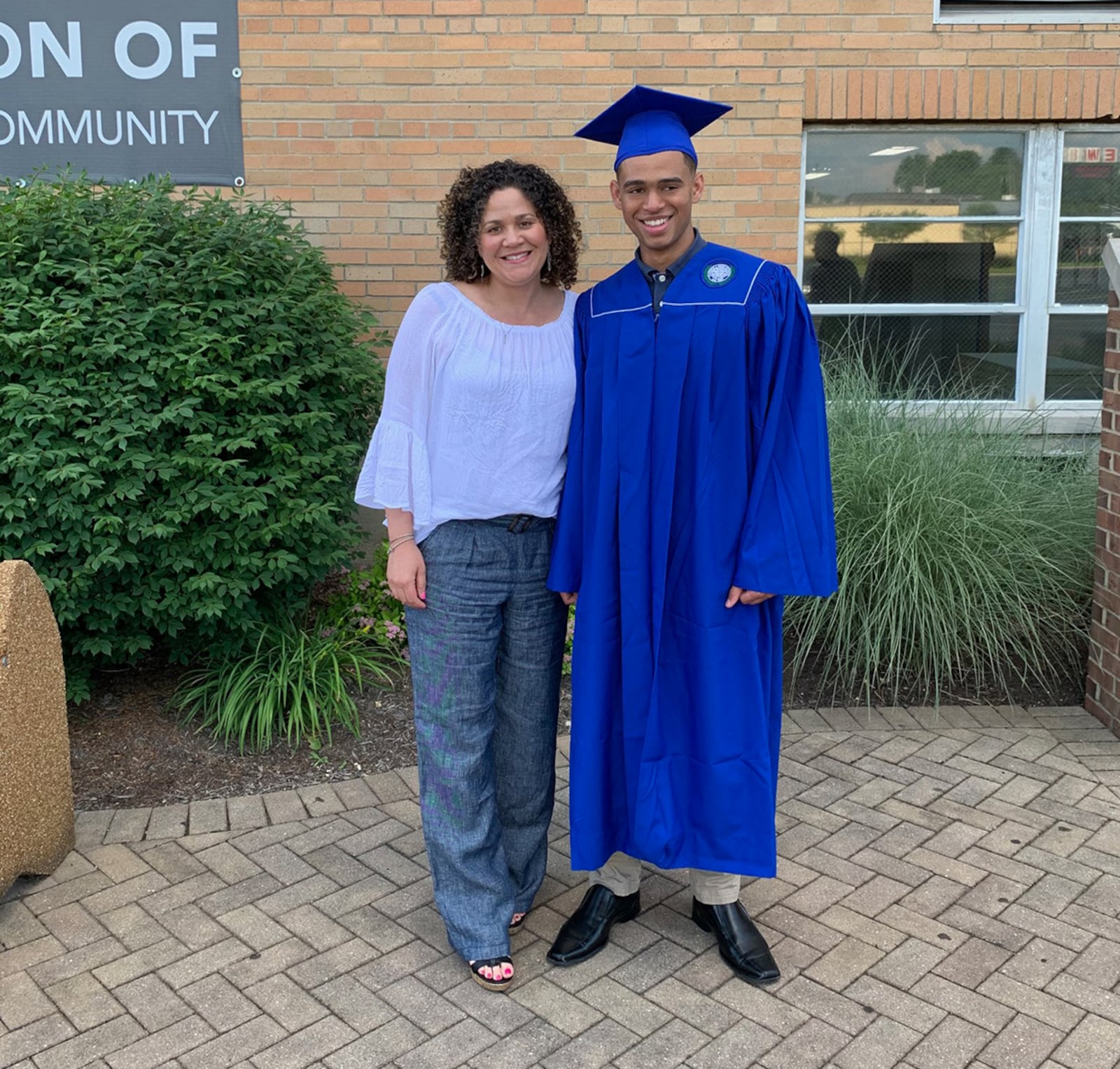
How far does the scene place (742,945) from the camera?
9.51ft

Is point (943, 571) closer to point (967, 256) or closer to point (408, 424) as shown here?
point (967, 256)

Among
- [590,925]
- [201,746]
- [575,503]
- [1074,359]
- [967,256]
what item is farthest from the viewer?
[1074,359]

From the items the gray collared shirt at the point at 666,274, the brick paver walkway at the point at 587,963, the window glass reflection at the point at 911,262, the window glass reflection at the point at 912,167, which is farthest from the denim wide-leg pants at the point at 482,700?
the window glass reflection at the point at 912,167

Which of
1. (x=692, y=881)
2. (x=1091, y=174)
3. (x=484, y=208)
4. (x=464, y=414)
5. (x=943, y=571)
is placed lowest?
(x=692, y=881)

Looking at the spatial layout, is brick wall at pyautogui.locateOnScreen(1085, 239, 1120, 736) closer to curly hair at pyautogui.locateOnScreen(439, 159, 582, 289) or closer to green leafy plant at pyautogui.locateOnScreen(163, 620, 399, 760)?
curly hair at pyautogui.locateOnScreen(439, 159, 582, 289)

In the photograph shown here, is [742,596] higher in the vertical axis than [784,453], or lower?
lower

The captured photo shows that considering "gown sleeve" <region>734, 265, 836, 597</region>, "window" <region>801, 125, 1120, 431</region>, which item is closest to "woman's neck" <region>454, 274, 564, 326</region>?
"gown sleeve" <region>734, 265, 836, 597</region>

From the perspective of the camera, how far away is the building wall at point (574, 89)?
5.79 metres

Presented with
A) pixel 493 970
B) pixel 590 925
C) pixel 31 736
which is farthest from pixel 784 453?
pixel 31 736

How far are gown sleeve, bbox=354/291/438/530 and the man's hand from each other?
0.74 m

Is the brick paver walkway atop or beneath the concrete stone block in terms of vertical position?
beneath

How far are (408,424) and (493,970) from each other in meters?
1.35

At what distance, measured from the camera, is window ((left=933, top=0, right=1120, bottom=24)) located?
5938 millimetres

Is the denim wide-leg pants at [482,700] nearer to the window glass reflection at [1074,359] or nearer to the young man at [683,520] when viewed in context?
the young man at [683,520]
